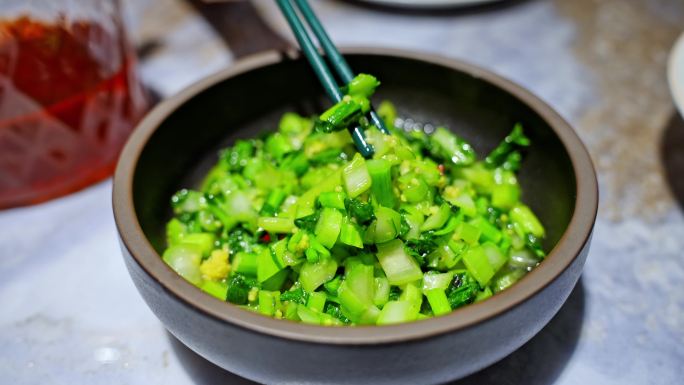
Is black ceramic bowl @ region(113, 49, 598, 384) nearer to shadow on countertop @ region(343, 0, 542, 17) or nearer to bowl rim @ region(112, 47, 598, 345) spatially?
bowl rim @ region(112, 47, 598, 345)

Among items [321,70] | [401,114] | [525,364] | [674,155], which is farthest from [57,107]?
[674,155]

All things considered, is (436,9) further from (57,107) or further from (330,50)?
(57,107)

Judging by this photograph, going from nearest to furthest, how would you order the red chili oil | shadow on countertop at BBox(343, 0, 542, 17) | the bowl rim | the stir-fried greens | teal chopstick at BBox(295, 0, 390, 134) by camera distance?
the bowl rim, the stir-fried greens, teal chopstick at BBox(295, 0, 390, 134), the red chili oil, shadow on countertop at BBox(343, 0, 542, 17)

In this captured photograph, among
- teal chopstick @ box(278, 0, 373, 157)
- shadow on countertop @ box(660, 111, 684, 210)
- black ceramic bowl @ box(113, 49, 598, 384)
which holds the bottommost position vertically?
shadow on countertop @ box(660, 111, 684, 210)

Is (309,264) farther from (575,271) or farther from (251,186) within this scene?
(575,271)

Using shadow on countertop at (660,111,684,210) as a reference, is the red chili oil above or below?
above

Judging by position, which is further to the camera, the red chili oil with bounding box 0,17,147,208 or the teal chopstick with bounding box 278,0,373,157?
the red chili oil with bounding box 0,17,147,208

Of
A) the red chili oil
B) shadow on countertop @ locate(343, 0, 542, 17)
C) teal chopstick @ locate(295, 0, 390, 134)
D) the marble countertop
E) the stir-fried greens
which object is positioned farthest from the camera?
shadow on countertop @ locate(343, 0, 542, 17)

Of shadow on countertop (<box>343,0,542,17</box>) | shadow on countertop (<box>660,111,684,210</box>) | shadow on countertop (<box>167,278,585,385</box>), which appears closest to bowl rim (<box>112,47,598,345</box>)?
shadow on countertop (<box>167,278,585,385</box>)
